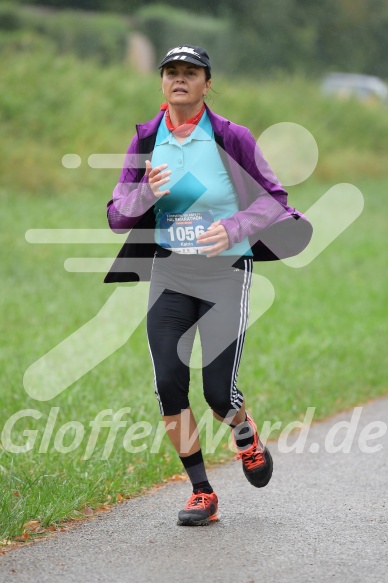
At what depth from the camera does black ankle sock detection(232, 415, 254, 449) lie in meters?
5.66

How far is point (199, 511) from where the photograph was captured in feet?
17.9

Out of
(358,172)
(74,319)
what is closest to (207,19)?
(358,172)

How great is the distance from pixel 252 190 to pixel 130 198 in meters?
0.60

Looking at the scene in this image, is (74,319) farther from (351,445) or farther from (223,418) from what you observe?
(223,418)

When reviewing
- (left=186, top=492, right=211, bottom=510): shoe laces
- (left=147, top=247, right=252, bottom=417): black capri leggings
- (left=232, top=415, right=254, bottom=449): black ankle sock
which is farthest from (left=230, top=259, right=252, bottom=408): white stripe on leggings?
(left=186, top=492, right=211, bottom=510): shoe laces

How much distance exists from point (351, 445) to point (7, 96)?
16.8 meters

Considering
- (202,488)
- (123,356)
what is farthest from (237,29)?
Result: (202,488)

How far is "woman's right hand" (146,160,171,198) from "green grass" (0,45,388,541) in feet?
5.27

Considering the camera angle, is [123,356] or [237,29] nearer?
[123,356]

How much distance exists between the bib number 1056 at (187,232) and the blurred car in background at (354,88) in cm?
3324

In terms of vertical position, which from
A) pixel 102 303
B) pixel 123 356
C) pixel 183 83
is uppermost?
pixel 183 83

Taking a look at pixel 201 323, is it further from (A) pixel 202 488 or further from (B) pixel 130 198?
(A) pixel 202 488

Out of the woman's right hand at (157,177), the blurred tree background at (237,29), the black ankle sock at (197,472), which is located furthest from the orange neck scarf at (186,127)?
the blurred tree background at (237,29)

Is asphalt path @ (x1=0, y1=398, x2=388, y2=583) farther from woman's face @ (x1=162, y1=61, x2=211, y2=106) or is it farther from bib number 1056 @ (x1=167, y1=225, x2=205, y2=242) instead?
woman's face @ (x1=162, y1=61, x2=211, y2=106)
